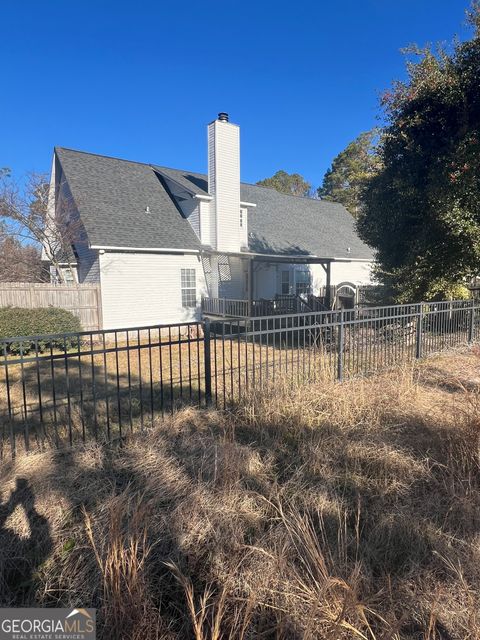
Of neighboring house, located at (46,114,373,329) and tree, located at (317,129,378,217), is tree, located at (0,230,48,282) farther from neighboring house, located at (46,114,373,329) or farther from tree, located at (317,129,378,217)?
tree, located at (317,129,378,217)

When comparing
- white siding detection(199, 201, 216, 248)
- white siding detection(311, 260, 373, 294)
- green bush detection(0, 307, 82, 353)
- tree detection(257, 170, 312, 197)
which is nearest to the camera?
green bush detection(0, 307, 82, 353)

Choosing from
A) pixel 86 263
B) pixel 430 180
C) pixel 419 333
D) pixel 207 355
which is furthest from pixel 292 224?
pixel 207 355

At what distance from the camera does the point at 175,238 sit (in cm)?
1467

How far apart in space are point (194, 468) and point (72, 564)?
126cm

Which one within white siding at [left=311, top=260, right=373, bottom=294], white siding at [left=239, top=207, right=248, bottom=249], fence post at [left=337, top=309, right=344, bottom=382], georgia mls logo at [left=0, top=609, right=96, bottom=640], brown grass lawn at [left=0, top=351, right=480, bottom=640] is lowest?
georgia mls logo at [left=0, top=609, right=96, bottom=640]

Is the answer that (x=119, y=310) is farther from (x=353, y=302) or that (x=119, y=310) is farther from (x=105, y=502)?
(x=105, y=502)

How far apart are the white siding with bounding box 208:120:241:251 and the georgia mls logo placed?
14.4m

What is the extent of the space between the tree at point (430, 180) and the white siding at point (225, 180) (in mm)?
6671

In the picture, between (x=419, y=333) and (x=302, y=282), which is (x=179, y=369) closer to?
(x=419, y=333)

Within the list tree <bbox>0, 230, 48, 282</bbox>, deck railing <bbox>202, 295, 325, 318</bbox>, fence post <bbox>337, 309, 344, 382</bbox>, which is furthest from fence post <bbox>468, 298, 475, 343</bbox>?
tree <bbox>0, 230, 48, 282</bbox>

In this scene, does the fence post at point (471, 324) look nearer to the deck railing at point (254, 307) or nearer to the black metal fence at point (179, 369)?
the black metal fence at point (179, 369)

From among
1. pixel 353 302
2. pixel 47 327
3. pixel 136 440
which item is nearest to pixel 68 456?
pixel 136 440

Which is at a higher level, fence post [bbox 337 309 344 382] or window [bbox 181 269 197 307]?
window [bbox 181 269 197 307]

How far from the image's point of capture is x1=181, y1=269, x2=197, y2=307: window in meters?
14.8
